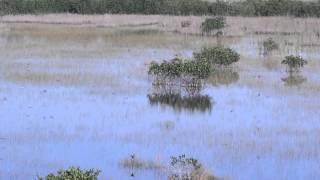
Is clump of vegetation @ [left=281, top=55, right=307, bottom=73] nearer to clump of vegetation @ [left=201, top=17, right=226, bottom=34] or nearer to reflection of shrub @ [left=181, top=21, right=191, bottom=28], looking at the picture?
clump of vegetation @ [left=201, top=17, right=226, bottom=34]

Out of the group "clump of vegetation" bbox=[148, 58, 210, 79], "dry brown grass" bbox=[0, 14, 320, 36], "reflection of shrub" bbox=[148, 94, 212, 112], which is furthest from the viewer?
"dry brown grass" bbox=[0, 14, 320, 36]

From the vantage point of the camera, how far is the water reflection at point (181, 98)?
2105 centimetres

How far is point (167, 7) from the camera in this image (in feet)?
176

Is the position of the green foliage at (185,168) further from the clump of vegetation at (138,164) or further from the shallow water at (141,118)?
the clump of vegetation at (138,164)

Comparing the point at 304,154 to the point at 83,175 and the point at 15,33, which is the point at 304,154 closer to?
the point at 83,175

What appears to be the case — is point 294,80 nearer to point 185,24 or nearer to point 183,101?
point 183,101

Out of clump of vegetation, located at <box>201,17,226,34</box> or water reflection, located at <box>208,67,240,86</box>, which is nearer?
water reflection, located at <box>208,67,240,86</box>

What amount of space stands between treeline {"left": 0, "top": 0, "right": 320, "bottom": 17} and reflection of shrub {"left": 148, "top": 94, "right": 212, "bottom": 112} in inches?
1197

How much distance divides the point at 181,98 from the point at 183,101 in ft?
1.33

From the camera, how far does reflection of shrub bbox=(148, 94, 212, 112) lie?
2100cm

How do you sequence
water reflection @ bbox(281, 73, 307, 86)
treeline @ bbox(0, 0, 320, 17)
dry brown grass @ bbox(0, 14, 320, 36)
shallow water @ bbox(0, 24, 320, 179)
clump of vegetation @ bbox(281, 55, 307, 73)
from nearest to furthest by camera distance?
shallow water @ bbox(0, 24, 320, 179)
water reflection @ bbox(281, 73, 307, 86)
clump of vegetation @ bbox(281, 55, 307, 73)
dry brown grass @ bbox(0, 14, 320, 36)
treeline @ bbox(0, 0, 320, 17)

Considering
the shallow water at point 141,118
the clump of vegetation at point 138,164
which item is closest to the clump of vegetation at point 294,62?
the shallow water at point 141,118

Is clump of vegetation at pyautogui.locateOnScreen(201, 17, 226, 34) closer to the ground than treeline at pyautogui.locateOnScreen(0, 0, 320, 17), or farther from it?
closer to the ground

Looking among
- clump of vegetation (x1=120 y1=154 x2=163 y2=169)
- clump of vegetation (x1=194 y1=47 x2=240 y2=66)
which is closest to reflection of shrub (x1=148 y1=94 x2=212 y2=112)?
clump of vegetation (x1=194 y1=47 x2=240 y2=66)
